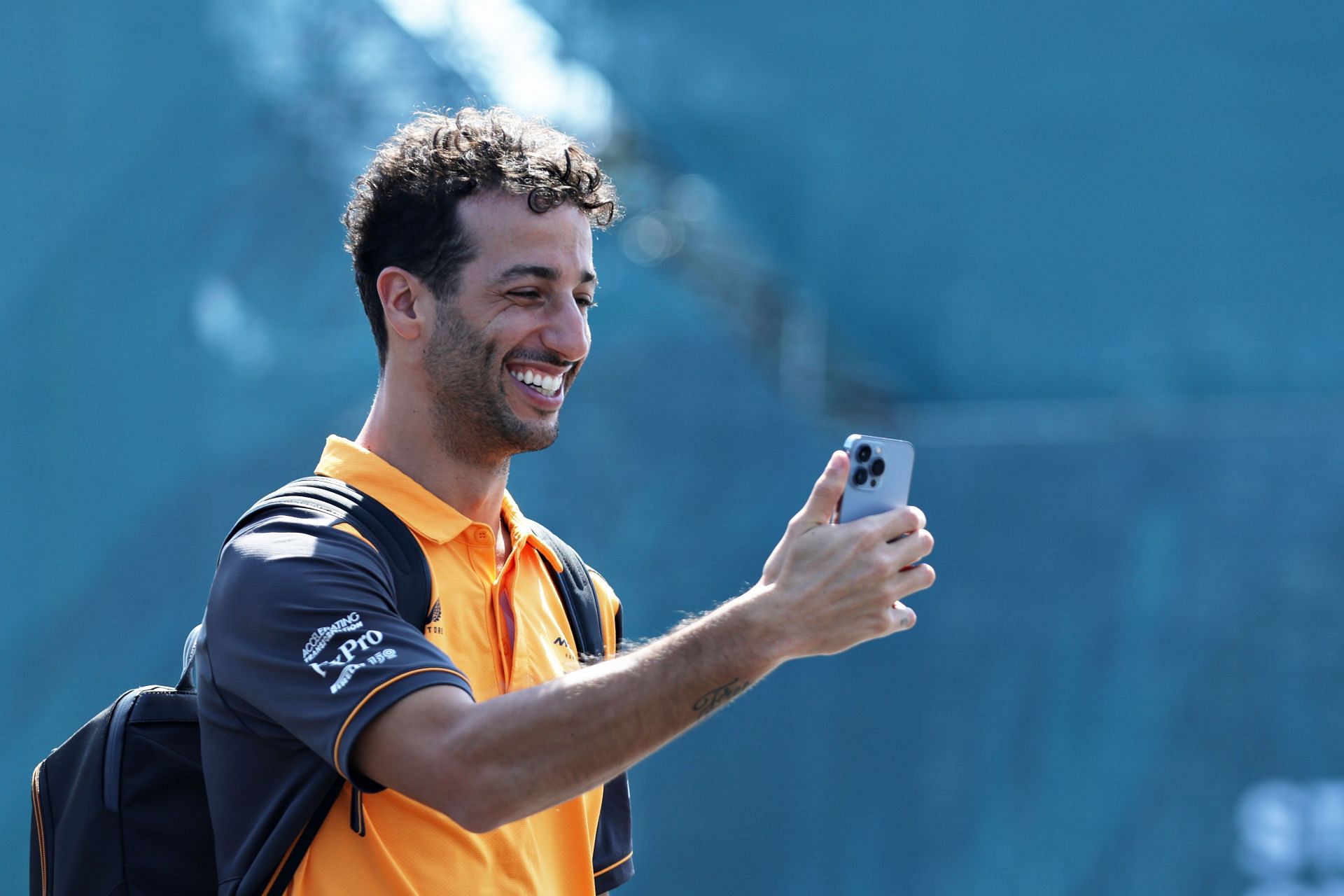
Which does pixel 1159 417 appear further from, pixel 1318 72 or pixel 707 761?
pixel 707 761

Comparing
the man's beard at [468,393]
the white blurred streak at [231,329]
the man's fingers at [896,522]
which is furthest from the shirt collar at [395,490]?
the white blurred streak at [231,329]

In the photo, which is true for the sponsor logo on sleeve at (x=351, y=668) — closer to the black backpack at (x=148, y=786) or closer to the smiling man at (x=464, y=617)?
the smiling man at (x=464, y=617)

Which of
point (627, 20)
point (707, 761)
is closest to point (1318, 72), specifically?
point (627, 20)

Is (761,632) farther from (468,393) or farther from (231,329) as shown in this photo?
(231,329)

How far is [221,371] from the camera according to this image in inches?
184

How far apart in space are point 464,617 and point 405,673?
1.03 ft

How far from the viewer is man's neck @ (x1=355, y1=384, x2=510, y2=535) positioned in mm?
2012

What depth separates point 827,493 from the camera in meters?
1.55

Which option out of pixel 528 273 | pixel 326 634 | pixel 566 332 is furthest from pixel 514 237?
pixel 326 634

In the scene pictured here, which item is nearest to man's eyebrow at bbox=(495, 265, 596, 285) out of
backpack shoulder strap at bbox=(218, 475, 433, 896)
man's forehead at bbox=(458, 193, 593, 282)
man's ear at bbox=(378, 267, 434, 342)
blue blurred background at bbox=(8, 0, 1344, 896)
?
man's forehead at bbox=(458, 193, 593, 282)

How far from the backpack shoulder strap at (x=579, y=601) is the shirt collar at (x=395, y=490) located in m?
0.25

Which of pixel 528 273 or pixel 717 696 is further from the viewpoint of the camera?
pixel 528 273

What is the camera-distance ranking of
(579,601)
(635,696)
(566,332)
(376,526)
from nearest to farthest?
1. (635,696)
2. (376,526)
3. (566,332)
4. (579,601)

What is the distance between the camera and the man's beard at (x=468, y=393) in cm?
201
